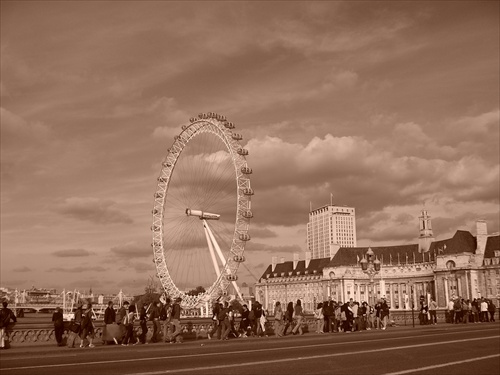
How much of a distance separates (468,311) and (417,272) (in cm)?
12140

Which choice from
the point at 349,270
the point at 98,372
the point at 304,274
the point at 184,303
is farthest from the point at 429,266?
the point at 98,372

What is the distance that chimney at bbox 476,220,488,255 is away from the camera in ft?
469

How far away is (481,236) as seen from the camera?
14338 centimetres

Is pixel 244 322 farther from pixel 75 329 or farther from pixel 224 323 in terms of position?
pixel 75 329

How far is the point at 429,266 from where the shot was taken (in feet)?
529

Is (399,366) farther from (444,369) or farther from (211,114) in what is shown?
(211,114)

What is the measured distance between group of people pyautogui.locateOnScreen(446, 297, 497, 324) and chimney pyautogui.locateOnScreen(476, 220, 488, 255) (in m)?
101

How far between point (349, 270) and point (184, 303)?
104542 mm

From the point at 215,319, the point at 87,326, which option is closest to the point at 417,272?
the point at 215,319

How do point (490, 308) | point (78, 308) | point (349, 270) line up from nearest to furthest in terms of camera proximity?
point (78, 308)
point (490, 308)
point (349, 270)

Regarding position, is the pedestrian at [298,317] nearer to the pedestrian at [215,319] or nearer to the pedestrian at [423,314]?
the pedestrian at [215,319]

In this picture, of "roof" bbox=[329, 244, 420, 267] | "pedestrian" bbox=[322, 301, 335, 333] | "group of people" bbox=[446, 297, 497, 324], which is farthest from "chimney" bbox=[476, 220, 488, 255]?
"pedestrian" bbox=[322, 301, 335, 333]

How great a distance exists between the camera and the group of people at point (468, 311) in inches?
1848

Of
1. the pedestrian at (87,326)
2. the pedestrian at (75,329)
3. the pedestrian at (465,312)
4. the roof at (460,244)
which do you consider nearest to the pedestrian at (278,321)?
the pedestrian at (87,326)
